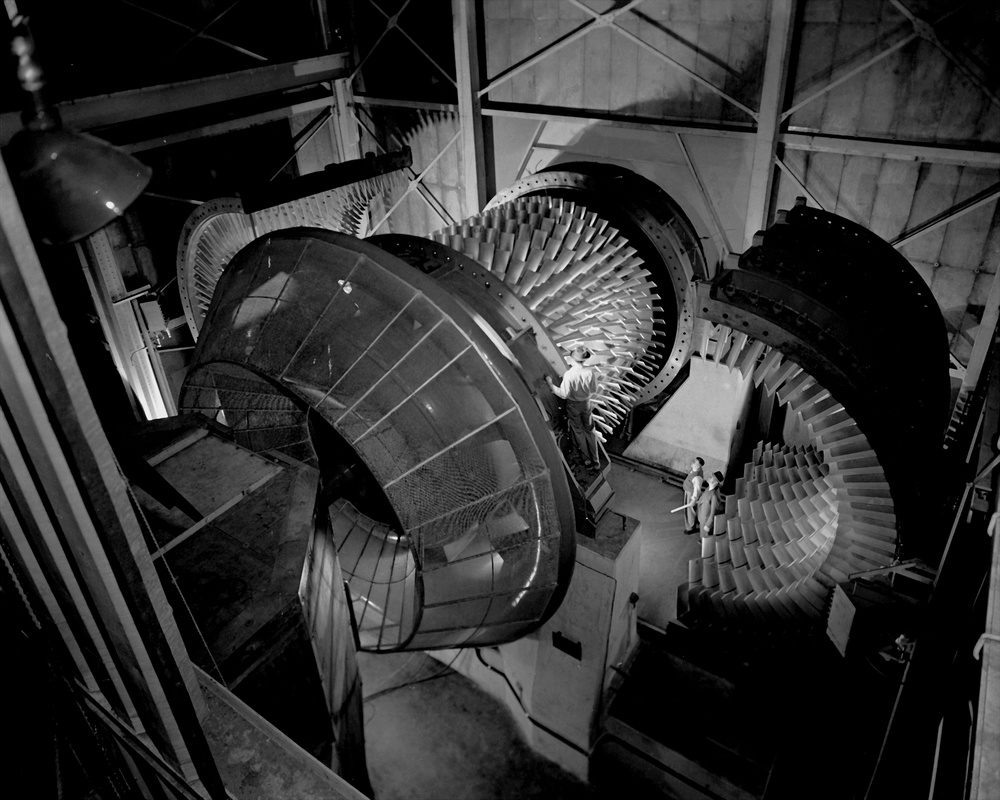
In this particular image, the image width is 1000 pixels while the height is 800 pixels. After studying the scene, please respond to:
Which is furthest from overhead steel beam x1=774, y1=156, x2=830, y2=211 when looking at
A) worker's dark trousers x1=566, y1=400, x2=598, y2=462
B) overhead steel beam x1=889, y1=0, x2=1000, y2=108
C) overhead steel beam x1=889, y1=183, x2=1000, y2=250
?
worker's dark trousers x1=566, y1=400, x2=598, y2=462

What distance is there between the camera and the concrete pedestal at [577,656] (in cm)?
493

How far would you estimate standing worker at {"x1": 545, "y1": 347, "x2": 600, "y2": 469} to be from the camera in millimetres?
4547

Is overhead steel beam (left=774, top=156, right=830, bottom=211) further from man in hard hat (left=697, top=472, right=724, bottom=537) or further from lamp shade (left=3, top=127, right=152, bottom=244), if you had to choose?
lamp shade (left=3, top=127, right=152, bottom=244)

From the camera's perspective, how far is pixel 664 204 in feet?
23.5

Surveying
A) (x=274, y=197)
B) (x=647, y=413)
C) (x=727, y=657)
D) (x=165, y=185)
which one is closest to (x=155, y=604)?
(x=727, y=657)

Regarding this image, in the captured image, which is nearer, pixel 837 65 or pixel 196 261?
pixel 837 65

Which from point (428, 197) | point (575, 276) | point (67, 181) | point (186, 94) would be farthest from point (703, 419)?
point (186, 94)

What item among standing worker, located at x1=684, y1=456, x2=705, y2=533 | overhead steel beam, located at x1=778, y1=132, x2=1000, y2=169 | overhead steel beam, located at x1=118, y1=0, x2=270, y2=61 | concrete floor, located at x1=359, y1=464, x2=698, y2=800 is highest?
overhead steel beam, located at x1=118, y1=0, x2=270, y2=61

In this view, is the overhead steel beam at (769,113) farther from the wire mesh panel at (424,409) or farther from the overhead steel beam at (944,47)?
the wire mesh panel at (424,409)

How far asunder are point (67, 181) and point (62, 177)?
0.02 metres

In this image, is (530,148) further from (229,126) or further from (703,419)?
(703,419)

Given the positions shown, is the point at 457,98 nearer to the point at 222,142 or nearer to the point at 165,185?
the point at 222,142

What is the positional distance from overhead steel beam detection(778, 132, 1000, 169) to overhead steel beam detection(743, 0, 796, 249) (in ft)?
0.57

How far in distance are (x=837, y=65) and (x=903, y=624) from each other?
15.4 ft
